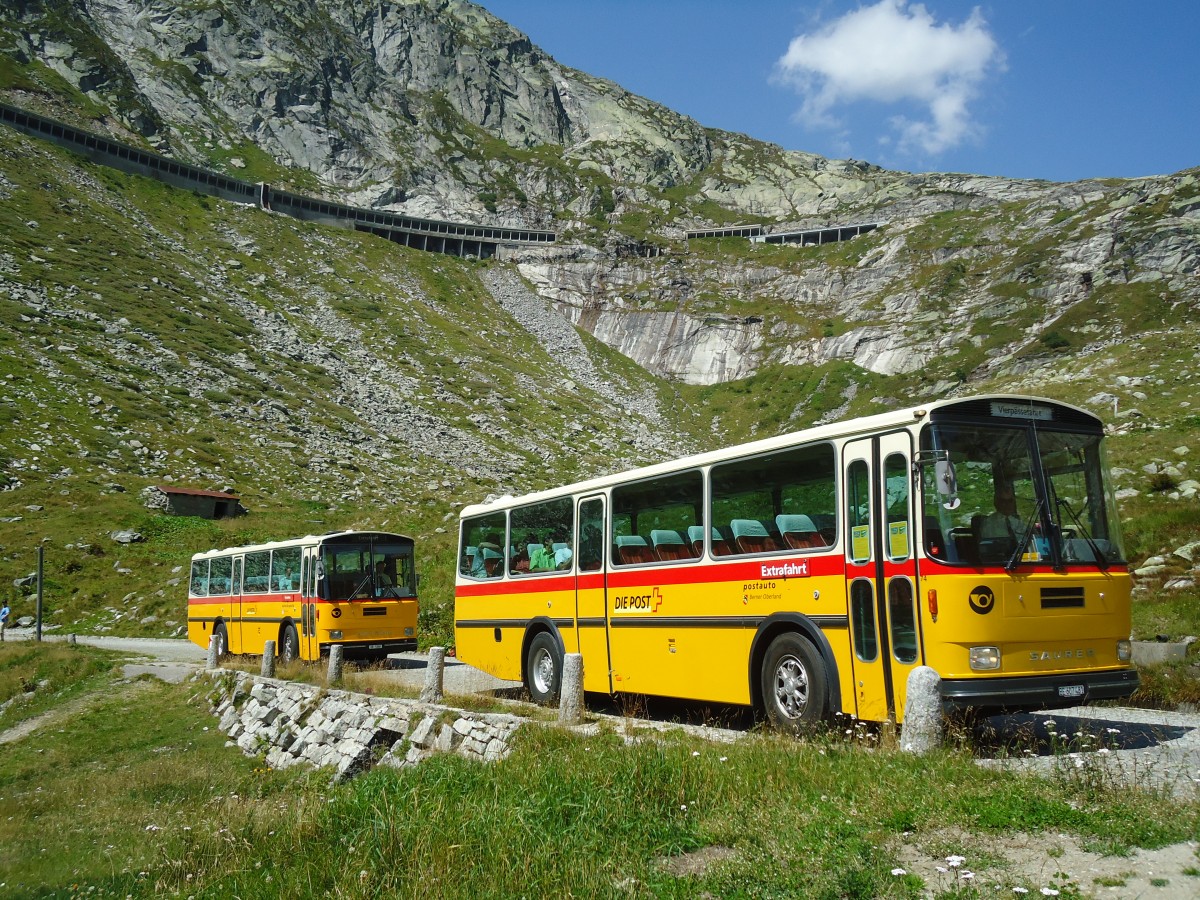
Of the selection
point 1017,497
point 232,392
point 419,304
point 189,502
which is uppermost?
point 419,304

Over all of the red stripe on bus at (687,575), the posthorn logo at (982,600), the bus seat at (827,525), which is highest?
the bus seat at (827,525)

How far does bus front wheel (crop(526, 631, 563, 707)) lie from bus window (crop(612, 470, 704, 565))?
2303 mm

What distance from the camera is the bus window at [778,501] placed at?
10211 millimetres

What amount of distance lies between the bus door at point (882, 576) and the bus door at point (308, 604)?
54.0 feet

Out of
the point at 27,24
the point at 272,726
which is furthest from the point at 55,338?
the point at 27,24

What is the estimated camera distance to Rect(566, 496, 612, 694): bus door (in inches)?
540

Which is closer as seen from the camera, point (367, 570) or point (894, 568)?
point (894, 568)

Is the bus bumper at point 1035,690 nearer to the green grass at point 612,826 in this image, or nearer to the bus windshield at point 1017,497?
the green grass at point 612,826

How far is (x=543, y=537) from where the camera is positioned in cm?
1546

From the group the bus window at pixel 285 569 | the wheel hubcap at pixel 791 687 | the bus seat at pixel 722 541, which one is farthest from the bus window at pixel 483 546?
the bus window at pixel 285 569

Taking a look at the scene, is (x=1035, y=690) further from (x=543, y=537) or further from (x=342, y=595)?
(x=342, y=595)

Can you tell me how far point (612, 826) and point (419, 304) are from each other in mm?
98745

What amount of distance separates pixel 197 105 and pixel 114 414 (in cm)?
10380

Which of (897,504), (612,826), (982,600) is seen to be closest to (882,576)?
(897,504)
